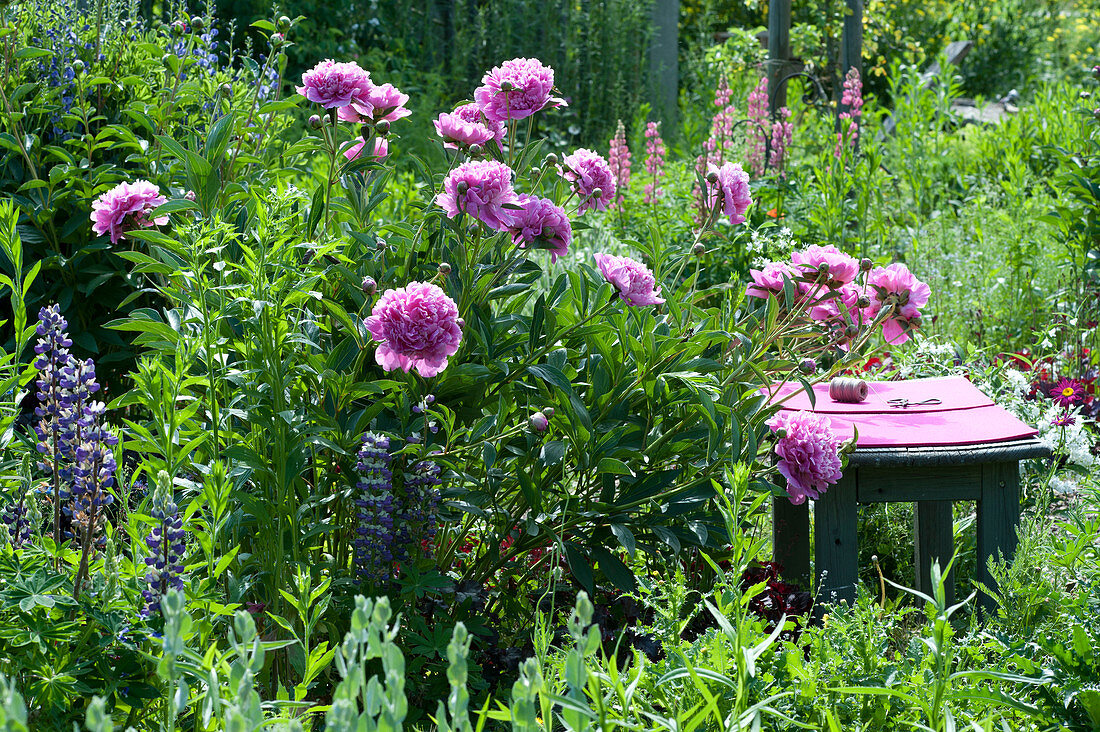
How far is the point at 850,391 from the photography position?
260 cm

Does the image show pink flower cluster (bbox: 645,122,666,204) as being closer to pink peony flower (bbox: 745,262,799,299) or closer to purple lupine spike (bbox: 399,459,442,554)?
pink peony flower (bbox: 745,262,799,299)

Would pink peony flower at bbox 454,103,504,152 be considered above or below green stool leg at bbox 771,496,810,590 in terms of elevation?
above

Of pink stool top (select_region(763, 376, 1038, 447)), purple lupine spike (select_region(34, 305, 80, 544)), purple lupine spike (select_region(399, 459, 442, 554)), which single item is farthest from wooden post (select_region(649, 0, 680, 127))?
purple lupine spike (select_region(34, 305, 80, 544))

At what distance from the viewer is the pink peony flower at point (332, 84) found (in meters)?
2.12

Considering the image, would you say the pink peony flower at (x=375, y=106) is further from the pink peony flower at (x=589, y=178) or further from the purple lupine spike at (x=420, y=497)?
the purple lupine spike at (x=420, y=497)

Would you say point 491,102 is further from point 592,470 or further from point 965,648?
point 965,648

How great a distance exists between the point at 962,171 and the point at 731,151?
86.6 inches

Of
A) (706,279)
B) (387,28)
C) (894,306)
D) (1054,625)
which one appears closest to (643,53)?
(387,28)

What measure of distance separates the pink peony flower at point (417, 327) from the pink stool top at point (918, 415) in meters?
0.79

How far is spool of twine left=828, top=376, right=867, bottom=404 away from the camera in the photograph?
259cm

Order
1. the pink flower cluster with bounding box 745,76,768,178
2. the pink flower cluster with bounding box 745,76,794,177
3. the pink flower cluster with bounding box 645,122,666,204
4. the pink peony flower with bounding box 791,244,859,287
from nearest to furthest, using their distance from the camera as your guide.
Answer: the pink peony flower with bounding box 791,244,859,287 → the pink flower cluster with bounding box 645,122,666,204 → the pink flower cluster with bounding box 745,76,794,177 → the pink flower cluster with bounding box 745,76,768,178

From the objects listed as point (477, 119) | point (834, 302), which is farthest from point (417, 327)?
point (834, 302)

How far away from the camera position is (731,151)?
626cm

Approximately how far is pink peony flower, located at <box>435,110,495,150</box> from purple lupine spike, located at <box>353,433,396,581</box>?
721 mm
